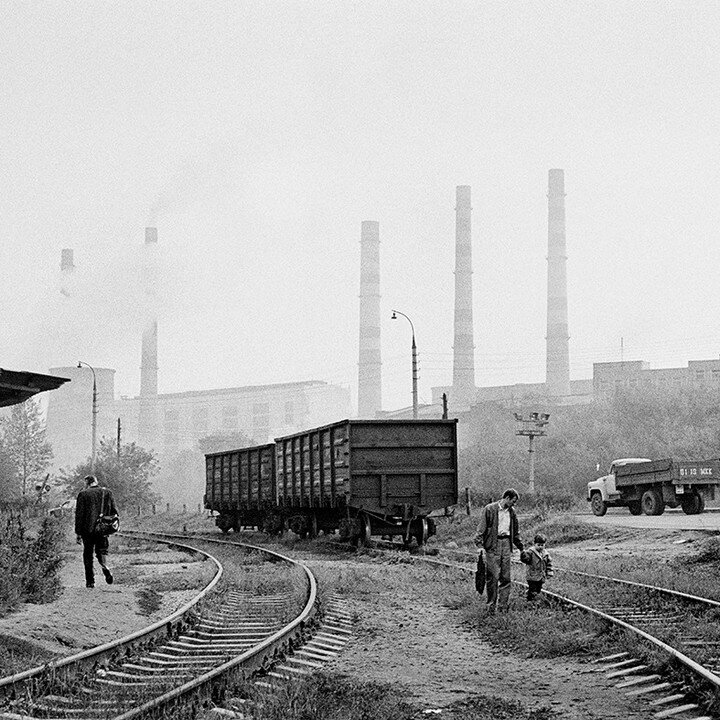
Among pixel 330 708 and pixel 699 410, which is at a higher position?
pixel 699 410

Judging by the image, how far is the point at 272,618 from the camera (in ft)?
38.9

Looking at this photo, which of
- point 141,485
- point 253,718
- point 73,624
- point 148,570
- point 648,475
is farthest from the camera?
point 141,485

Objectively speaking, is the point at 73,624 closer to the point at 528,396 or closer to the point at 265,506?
the point at 265,506

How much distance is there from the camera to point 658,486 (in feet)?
108

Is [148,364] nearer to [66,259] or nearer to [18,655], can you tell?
[66,259]

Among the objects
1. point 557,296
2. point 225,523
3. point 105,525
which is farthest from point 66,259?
point 105,525

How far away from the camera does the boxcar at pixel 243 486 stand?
30.3 meters

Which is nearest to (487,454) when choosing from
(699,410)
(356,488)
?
(699,410)

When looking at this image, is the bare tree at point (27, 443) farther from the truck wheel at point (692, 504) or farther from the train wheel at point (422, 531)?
the train wheel at point (422, 531)

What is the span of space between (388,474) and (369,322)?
64.8 meters

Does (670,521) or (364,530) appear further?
(670,521)

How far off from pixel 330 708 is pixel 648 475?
89.6 ft

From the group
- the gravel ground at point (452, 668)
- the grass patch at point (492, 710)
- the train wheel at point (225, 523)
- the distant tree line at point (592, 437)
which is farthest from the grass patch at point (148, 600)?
the distant tree line at point (592, 437)

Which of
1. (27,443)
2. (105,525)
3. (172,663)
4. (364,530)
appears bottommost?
(172,663)
